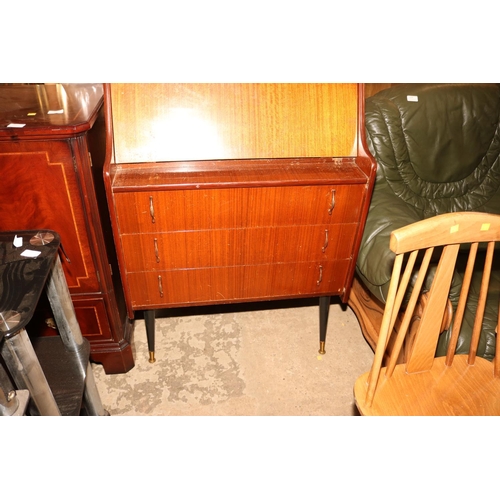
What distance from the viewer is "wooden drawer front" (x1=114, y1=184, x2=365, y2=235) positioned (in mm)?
1631

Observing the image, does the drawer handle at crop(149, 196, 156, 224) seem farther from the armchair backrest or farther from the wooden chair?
the armchair backrest

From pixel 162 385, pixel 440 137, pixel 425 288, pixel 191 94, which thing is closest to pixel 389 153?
pixel 440 137

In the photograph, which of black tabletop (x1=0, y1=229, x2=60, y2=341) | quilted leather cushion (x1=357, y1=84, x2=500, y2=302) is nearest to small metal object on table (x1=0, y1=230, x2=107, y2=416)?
black tabletop (x1=0, y1=229, x2=60, y2=341)

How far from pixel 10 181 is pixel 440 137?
79.8 inches

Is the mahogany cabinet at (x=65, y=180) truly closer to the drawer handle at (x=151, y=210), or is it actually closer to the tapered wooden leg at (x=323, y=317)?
the drawer handle at (x=151, y=210)

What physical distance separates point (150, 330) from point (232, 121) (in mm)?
1125

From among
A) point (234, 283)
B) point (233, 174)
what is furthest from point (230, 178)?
point (234, 283)

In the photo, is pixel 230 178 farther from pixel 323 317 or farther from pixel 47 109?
pixel 323 317

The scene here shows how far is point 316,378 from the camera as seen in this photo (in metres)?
2.17

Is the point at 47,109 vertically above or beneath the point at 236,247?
above

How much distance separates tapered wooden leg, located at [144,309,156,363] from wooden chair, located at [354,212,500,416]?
3.76 feet

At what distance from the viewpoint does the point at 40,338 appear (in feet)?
5.75

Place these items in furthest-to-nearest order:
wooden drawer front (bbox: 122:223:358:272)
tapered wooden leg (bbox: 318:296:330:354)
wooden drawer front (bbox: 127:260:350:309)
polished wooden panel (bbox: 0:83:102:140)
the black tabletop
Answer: tapered wooden leg (bbox: 318:296:330:354)
wooden drawer front (bbox: 127:260:350:309)
wooden drawer front (bbox: 122:223:358:272)
polished wooden panel (bbox: 0:83:102:140)
the black tabletop

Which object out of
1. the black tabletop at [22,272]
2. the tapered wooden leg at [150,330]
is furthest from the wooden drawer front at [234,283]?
the black tabletop at [22,272]
